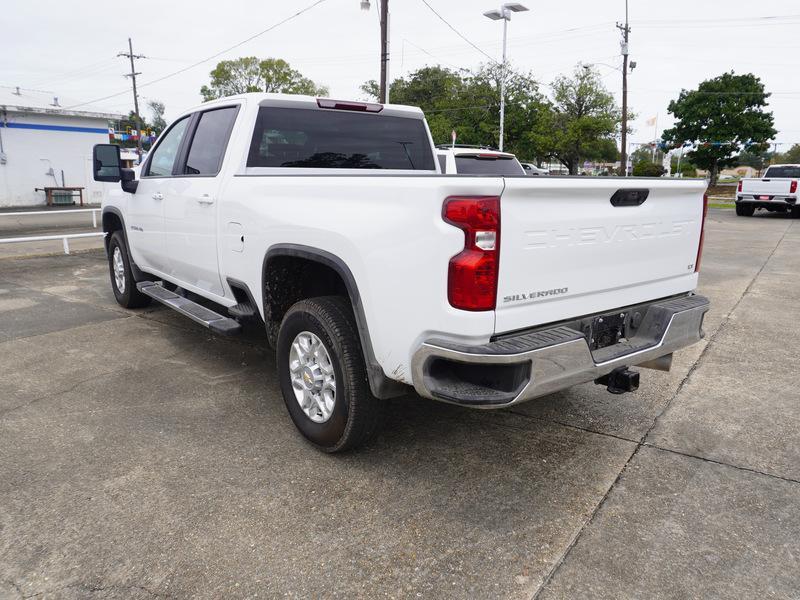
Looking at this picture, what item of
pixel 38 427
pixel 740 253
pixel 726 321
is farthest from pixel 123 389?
pixel 740 253

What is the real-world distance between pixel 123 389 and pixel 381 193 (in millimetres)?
2736

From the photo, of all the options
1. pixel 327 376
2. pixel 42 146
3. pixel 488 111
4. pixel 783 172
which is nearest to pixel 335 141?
pixel 327 376

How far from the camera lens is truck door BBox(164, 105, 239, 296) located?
4.24 m

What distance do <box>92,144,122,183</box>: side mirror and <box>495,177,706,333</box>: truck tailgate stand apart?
175 inches

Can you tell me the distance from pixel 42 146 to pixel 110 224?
23.2m

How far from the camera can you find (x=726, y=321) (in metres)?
6.41

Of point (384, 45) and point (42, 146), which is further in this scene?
point (42, 146)

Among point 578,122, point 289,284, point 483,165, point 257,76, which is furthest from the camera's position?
point 257,76

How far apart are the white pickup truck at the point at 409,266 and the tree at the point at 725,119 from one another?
52.9 meters

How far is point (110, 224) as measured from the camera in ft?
21.8

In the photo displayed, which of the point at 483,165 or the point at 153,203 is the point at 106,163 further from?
the point at 483,165

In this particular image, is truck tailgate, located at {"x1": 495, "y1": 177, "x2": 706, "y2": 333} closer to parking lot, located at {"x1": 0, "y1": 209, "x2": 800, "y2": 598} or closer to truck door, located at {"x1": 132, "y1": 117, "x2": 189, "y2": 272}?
parking lot, located at {"x1": 0, "y1": 209, "x2": 800, "y2": 598}

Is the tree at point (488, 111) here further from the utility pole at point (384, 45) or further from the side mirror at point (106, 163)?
the side mirror at point (106, 163)

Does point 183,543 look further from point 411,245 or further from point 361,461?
point 411,245
